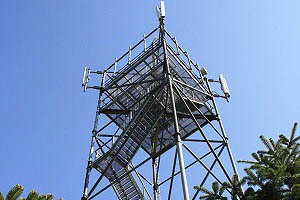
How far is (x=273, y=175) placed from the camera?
7445 mm

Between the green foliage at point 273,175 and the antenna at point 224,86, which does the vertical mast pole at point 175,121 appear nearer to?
the green foliage at point 273,175

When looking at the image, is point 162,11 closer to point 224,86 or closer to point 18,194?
point 224,86

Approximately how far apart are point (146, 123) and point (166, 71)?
9.42 feet

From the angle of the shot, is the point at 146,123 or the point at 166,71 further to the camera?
the point at 146,123

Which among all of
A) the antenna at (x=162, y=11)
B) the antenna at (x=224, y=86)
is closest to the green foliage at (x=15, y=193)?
the antenna at (x=162, y=11)

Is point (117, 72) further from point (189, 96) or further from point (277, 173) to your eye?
point (277, 173)

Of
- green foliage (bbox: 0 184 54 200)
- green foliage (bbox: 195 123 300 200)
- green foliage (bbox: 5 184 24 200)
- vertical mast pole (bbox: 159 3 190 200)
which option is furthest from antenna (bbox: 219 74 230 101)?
green foliage (bbox: 5 184 24 200)

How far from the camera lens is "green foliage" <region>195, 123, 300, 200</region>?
7.43 metres

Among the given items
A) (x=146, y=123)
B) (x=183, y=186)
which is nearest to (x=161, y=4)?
(x=146, y=123)

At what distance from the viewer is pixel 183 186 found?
8.97 m

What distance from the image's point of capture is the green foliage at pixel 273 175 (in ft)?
24.4

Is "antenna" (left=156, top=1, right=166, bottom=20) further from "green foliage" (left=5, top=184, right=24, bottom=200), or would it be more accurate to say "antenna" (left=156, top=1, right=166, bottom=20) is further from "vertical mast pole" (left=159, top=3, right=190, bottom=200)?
"green foliage" (left=5, top=184, right=24, bottom=200)

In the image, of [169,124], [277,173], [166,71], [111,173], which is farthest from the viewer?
[169,124]

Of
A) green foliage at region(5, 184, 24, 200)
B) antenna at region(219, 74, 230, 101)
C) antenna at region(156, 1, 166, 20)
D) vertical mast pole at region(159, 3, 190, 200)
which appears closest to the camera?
green foliage at region(5, 184, 24, 200)
